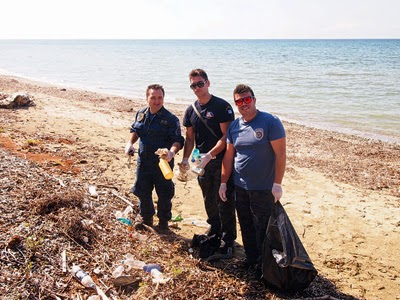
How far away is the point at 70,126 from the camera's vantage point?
38.1ft

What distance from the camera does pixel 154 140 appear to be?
4945 mm

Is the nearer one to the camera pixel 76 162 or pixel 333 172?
pixel 76 162

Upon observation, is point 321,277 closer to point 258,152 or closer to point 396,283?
point 396,283

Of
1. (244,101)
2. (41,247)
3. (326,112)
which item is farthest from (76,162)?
(326,112)

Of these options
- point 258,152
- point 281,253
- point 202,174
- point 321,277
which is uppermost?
point 258,152

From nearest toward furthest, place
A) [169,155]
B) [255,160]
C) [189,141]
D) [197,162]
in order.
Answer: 1. [255,160]
2. [197,162]
3. [169,155]
4. [189,141]

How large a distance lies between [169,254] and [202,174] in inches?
43.4

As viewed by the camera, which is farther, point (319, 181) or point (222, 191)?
point (319, 181)

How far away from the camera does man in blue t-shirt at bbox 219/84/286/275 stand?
3883mm

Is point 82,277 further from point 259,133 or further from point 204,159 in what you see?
point 259,133

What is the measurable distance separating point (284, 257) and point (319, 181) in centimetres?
518

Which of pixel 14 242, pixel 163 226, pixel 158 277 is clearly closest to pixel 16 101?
pixel 163 226

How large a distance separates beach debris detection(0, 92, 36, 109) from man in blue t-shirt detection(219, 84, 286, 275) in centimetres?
1149

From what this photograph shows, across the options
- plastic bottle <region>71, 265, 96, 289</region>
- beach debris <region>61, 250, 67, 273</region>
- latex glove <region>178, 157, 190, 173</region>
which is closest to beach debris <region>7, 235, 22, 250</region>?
beach debris <region>61, 250, 67, 273</region>
